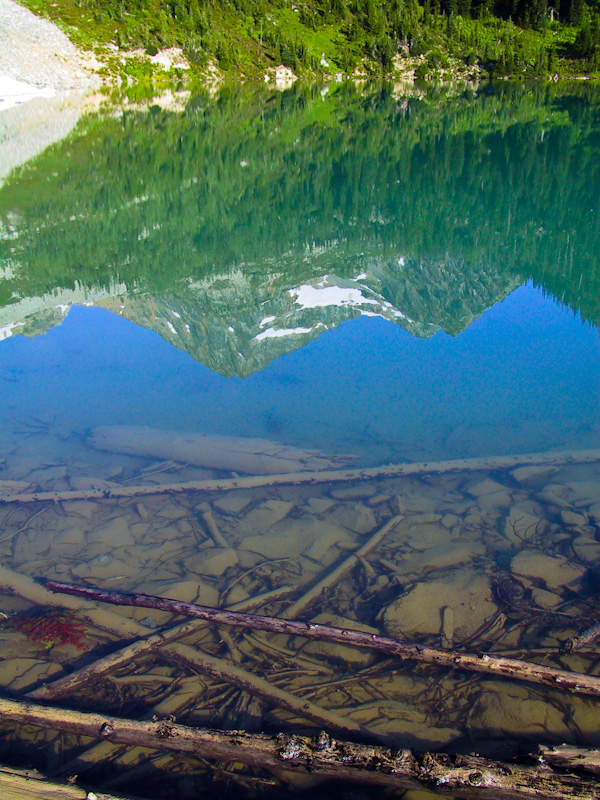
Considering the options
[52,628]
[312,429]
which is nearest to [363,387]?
[312,429]

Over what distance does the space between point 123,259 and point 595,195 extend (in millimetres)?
22395

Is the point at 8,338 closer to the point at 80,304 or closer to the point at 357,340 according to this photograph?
the point at 80,304

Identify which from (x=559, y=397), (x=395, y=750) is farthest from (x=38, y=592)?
(x=559, y=397)

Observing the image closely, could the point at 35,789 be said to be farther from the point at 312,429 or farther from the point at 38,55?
the point at 38,55

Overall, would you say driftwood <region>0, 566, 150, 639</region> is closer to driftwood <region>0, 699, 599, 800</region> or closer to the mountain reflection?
driftwood <region>0, 699, 599, 800</region>

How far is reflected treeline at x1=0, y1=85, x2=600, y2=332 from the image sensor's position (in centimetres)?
2175

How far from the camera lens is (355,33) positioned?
110m

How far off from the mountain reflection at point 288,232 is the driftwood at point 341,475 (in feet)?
19.5

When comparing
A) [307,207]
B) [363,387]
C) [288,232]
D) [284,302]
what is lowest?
[284,302]

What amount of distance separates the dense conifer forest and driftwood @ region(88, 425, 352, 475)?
303 feet

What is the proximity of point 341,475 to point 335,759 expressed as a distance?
574 centimetres

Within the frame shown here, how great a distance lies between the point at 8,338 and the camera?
1691 cm

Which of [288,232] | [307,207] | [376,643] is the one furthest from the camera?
[307,207]

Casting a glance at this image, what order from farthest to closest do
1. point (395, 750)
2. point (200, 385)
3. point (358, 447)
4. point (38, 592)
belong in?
point (200, 385) → point (358, 447) → point (38, 592) → point (395, 750)
